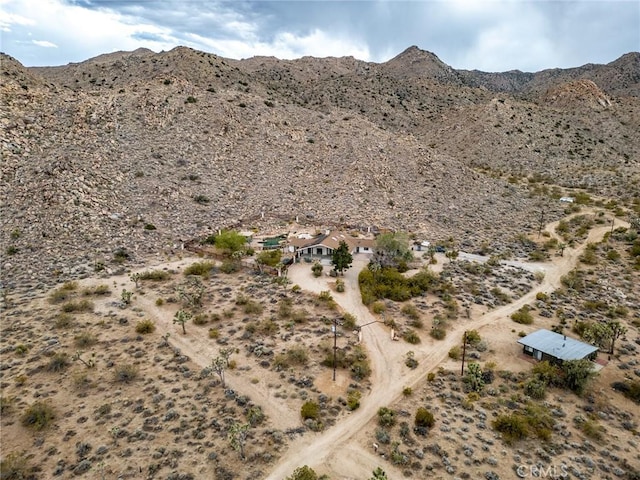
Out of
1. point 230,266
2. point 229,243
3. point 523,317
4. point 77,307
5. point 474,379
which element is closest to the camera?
point 474,379

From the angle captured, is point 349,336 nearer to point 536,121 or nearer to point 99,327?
point 99,327

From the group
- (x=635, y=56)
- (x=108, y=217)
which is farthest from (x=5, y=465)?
(x=635, y=56)

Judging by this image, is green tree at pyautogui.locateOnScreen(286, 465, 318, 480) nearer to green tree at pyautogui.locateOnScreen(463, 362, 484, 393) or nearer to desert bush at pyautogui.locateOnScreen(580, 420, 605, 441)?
green tree at pyautogui.locateOnScreen(463, 362, 484, 393)

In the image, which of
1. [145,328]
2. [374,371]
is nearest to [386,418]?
[374,371]

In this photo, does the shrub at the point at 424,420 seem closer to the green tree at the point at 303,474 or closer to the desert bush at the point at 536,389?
the green tree at the point at 303,474

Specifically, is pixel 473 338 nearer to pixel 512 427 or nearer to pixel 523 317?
pixel 523 317

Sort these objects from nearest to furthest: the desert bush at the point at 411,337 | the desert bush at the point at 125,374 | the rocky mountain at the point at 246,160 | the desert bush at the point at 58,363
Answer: the desert bush at the point at 125,374 < the desert bush at the point at 58,363 < the desert bush at the point at 411,337 < the rocky mountain at the point at 246,160

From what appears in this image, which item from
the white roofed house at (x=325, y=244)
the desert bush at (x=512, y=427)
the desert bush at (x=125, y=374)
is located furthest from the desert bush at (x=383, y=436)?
the white roofed house at (x=325, y=244)

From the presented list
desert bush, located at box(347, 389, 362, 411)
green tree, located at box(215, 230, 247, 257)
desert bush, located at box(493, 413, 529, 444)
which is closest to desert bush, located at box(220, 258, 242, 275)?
green tree, located at box(215, 230, 247, 257)
